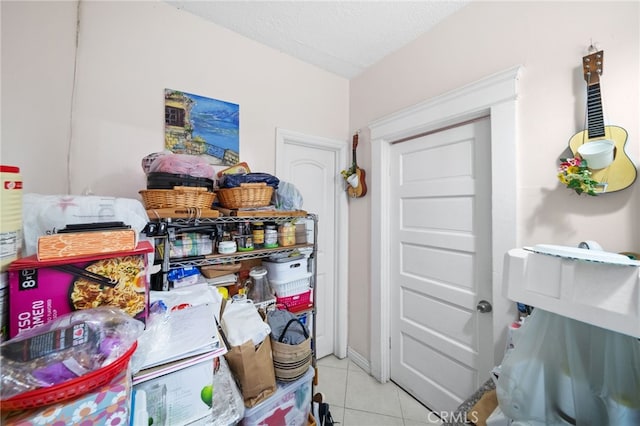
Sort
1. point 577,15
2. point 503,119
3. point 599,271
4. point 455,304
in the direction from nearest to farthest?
point 599,271 < point 577,15 < point 503,119 < point 455,304

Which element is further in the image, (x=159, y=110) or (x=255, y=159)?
(x=255, y=159)

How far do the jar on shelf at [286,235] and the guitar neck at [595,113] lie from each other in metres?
1.52

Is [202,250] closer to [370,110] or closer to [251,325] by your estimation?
[251,325]

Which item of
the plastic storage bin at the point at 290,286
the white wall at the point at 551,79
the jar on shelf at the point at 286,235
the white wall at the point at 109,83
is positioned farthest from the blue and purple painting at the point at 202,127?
the white wall at the point at 551,79

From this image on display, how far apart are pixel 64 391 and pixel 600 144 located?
5.95ft

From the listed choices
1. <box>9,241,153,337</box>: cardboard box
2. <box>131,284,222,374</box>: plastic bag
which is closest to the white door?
<box>131,284,222,374</box>: plastic bag

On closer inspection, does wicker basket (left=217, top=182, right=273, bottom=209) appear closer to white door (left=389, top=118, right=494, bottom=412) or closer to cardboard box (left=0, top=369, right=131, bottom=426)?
cardboard box (left=0, top=369, right=131, bottom=426)

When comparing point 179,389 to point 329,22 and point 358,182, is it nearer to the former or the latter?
point 358,182

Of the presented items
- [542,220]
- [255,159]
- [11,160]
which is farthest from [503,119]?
[11,160]

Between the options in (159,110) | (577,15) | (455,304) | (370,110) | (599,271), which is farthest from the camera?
(370,110)

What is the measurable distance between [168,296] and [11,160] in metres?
0.99

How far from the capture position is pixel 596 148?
0.96m

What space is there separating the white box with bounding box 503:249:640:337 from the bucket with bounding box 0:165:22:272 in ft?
4.03

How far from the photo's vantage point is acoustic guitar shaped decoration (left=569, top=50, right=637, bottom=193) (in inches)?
36.8
